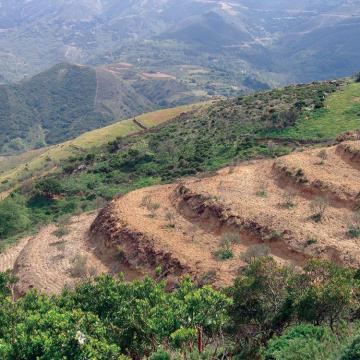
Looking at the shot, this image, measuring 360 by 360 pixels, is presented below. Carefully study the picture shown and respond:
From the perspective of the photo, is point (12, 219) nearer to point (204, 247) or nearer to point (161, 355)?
point (204, 247)

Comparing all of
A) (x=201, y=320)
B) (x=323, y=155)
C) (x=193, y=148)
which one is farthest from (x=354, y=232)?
(x=193, y=148)

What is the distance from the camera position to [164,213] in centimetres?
3194

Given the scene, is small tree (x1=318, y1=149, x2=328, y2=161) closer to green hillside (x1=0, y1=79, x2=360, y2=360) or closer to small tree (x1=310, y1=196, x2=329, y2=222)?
small tree (x1=310, y1=196, x2=329, y2=222)

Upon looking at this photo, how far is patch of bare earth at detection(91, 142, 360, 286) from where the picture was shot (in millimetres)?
24672

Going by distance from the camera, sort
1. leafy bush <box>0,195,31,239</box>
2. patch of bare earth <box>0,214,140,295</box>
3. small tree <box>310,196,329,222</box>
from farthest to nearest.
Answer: leafy bush <box>0,195,31,239</box>, patch of bare earth <box>0,214,140,295</box>, small tree <box>310,196,329,222</box>

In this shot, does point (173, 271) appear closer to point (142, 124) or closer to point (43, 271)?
point (43, 271)

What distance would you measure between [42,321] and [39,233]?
2411cm

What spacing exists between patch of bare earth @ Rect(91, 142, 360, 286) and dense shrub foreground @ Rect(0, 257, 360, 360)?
6003 millimetres

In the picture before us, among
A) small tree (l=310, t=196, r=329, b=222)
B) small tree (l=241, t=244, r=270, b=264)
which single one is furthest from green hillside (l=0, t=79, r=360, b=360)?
small tree (l=310, t=196, r=329, b=222)

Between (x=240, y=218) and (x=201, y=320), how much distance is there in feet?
43.1

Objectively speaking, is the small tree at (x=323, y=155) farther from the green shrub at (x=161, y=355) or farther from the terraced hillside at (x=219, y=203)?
the green shrub at (x=161, y=355)

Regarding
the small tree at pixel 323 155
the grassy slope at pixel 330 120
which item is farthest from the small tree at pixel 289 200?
the grassy slope at pixel 330 120

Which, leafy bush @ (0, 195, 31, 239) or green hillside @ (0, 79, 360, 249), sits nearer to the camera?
leafy bush @ (0, 195, 31, 239)

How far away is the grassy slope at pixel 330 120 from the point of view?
47000mm
